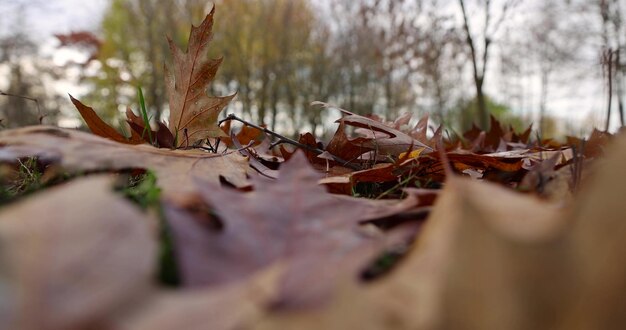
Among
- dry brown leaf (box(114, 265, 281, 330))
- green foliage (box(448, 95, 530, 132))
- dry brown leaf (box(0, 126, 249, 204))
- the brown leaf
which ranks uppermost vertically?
green foliage (box(448, 95, 530, 132))

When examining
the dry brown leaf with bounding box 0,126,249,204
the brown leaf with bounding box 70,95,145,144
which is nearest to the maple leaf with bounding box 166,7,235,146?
the brown leaf with bounding box 70,95,145,144

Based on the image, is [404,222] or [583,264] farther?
[404,222]

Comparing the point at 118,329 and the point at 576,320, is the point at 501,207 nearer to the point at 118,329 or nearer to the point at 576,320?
the point at 576,320

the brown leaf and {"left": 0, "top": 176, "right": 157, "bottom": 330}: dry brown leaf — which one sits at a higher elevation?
the brown leaf

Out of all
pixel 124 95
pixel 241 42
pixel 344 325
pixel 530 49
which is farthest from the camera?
pixel 124 95

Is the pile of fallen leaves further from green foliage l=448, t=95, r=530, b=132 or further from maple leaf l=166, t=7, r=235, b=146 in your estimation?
green foliage l=448, t=95, r=530, b=132

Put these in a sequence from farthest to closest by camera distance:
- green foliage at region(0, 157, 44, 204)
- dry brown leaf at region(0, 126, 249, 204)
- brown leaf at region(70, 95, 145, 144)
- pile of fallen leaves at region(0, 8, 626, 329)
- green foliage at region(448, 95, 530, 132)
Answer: green foliage at region(448, 95, 530, 132)
brown leaf at region(70, 95, 145, 144)
green foliage at region(0, 157, 44, 204)
dry brown leaf at region(0, 126, 249, 204)
pile of fallen leaves at region(0, 8, 626, 329)

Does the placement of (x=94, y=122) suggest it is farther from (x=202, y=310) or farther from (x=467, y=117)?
(x=467, y=117)

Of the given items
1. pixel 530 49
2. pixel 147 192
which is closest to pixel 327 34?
pixel 530 49
